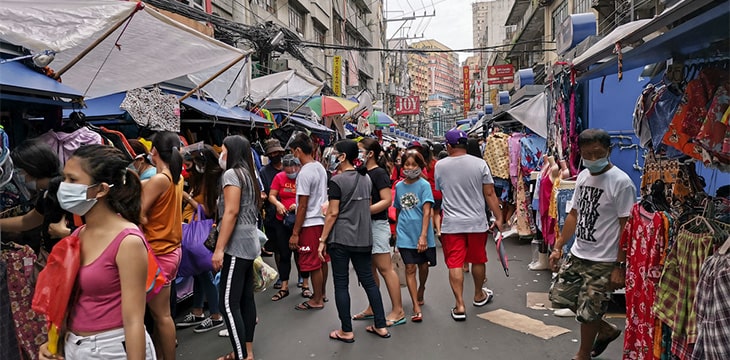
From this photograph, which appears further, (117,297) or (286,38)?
(286,38)

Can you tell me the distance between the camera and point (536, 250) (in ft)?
24.7

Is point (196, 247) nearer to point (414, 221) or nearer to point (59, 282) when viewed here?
point (414, 221)

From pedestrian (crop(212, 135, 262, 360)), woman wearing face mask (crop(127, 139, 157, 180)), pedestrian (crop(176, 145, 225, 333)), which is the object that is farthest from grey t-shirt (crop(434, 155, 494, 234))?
woman wearing face mask (crop(127, 139, 157, 180))

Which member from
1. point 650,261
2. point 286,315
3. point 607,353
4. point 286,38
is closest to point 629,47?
point 650,261

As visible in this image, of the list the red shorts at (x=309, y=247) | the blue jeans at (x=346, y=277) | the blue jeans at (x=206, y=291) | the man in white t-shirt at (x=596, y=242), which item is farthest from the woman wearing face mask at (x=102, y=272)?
the red shorts at (x=309, y=247)

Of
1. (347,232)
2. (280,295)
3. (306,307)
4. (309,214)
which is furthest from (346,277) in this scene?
(280,295)

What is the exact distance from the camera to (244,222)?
13.1ft

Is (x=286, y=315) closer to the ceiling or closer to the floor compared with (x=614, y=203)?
closer to the floor

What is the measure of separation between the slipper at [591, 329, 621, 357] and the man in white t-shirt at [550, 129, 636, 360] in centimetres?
6

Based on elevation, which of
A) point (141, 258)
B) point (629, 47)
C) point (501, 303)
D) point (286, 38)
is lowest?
point (501, 303)

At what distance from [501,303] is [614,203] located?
8.01 feet

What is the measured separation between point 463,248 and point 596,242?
170 centimetres

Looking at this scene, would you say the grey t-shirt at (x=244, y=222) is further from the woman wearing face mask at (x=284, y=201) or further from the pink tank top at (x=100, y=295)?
the woman wearing face mask at (x=284, y=201)

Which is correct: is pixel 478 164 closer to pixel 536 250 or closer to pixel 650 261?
pixel 650 261
